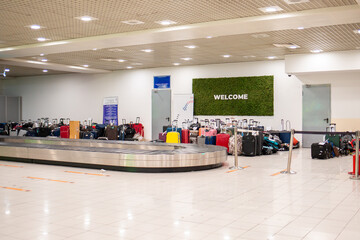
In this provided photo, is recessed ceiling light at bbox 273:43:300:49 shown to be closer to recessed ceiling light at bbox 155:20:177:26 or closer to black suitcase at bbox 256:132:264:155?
black suitcase at bbox 256:132:264:155

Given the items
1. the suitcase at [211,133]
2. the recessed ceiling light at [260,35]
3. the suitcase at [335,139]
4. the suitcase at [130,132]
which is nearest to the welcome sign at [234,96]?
the suitcase at [130,132]

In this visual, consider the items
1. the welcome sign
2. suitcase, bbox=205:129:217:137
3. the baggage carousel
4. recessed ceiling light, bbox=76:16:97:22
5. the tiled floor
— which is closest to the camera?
the tiled floor

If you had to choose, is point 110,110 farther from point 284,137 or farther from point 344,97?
point 344,97

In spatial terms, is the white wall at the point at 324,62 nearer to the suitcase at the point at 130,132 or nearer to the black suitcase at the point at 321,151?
the black suitcase at the point at 321,151

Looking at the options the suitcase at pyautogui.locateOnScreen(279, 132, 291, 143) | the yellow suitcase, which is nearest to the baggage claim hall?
the suitcase at pyautogui.locateOnScreen(279, 132, 291, 143)

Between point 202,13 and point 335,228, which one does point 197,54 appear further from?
point 335,228

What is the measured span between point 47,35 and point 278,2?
6.89 metres

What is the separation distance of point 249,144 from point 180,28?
4.53 meters

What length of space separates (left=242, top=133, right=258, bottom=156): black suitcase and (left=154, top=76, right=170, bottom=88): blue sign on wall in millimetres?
7686

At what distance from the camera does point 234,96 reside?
1819cm

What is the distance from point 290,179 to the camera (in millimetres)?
8500

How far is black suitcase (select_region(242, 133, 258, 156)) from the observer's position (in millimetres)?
12953

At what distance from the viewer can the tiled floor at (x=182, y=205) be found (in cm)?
464

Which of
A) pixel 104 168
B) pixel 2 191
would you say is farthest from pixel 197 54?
pixel 2 191
